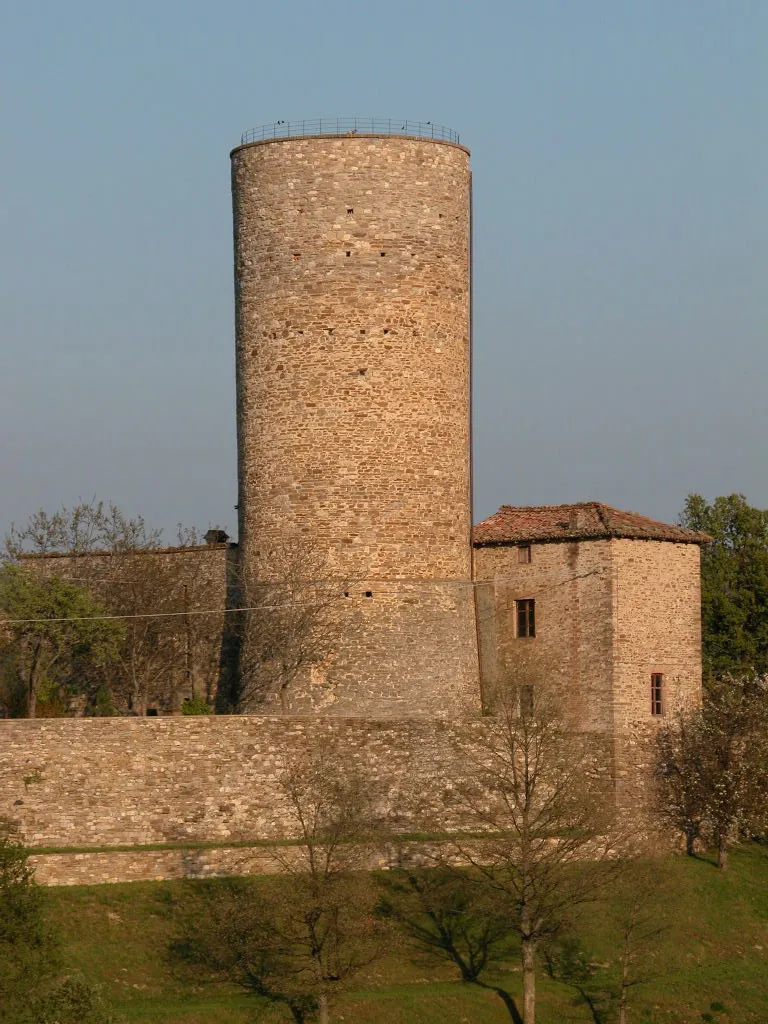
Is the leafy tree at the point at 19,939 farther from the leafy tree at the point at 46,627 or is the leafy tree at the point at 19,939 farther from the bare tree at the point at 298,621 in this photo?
the leafy tree at the point at 46,627

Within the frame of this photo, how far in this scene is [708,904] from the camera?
4147 cm

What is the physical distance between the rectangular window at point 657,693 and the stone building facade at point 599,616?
0.02 m

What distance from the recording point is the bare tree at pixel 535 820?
124 feet

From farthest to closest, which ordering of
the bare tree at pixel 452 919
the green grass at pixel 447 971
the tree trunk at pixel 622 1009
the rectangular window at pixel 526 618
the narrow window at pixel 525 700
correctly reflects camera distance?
the rectangular window at pixel 526 618 < the narrow window at pixel 525 700 < the bare tree at pixel 452 919 < the tree trunk at pixel 622 1009 < the green grass at pixel 447 971

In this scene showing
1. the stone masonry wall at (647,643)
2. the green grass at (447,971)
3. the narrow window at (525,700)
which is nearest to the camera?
the green grass at (447,971)

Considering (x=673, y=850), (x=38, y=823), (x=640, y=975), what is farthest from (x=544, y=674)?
(x=38, y=823)

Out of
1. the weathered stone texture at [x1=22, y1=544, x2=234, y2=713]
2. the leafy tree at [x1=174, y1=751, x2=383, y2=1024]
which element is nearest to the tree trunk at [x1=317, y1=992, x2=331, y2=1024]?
the leafy tree at [x1=174, y1=751, x2=383, y2=1024]

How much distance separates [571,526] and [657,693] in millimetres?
3650

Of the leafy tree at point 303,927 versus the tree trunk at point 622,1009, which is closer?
the leafy tree at point 303,927

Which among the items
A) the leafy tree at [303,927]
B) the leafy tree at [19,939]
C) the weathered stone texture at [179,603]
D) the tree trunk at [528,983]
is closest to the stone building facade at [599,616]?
the weathered stone texture at [179,603]

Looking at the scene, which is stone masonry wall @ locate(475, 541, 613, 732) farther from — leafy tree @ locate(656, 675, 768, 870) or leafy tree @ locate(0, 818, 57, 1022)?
leafy tree @ locate(0, 818, 57, 1022)

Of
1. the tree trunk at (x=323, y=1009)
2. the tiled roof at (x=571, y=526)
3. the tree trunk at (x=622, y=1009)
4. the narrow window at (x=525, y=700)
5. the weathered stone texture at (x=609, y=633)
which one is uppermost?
the tiled roof at (x=571, y=526)

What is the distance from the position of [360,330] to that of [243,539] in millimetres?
4901

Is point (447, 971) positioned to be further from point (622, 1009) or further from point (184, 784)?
point (184, 784)
